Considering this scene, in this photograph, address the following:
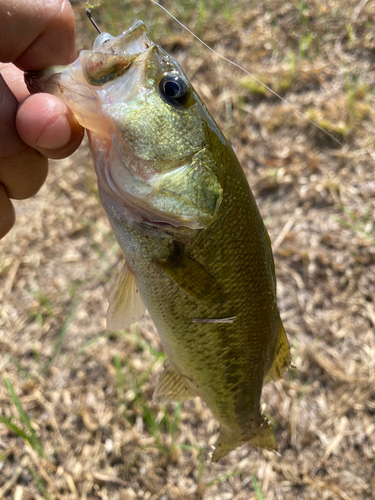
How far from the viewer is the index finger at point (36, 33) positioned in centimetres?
116

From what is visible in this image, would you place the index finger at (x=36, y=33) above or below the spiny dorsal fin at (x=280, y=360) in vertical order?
above

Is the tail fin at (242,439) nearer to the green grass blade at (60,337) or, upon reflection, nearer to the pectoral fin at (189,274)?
the pectoral fin at (189,274)

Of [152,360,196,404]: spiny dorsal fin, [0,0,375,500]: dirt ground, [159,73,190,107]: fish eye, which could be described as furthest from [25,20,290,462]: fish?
[0,0,375,500]: dirt ground

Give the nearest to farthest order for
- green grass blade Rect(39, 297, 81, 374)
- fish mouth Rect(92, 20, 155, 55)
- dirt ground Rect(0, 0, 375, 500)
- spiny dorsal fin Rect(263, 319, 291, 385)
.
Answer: fish mouth Rect(92, 20, 155, 55), spiny dorsal fin Rect(263, 319, 291, 385), dirt ground Rect(0, 0, 375, 500), green grass blade Rect(39, 297, 81, 374)

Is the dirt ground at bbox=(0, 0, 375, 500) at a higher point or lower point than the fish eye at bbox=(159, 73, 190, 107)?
lower

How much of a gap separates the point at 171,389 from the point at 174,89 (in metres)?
1.12

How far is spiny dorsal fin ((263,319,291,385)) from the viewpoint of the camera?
4.95 ft

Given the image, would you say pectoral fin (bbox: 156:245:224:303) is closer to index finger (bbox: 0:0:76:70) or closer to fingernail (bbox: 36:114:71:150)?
fingernail (bbox: 36:114:71:150)

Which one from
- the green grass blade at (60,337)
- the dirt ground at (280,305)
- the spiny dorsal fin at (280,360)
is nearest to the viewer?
the spiny dorsal fin at (280,360)

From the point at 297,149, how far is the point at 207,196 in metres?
2.20

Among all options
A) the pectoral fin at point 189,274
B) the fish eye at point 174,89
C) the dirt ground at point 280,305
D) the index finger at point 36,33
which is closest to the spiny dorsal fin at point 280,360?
the pectoral fin at point 189,274

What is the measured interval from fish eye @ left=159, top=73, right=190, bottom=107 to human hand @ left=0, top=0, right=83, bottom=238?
276 millimetres

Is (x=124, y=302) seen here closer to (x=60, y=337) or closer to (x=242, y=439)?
(x=242, y=439)

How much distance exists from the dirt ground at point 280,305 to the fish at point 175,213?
883 millimetres
